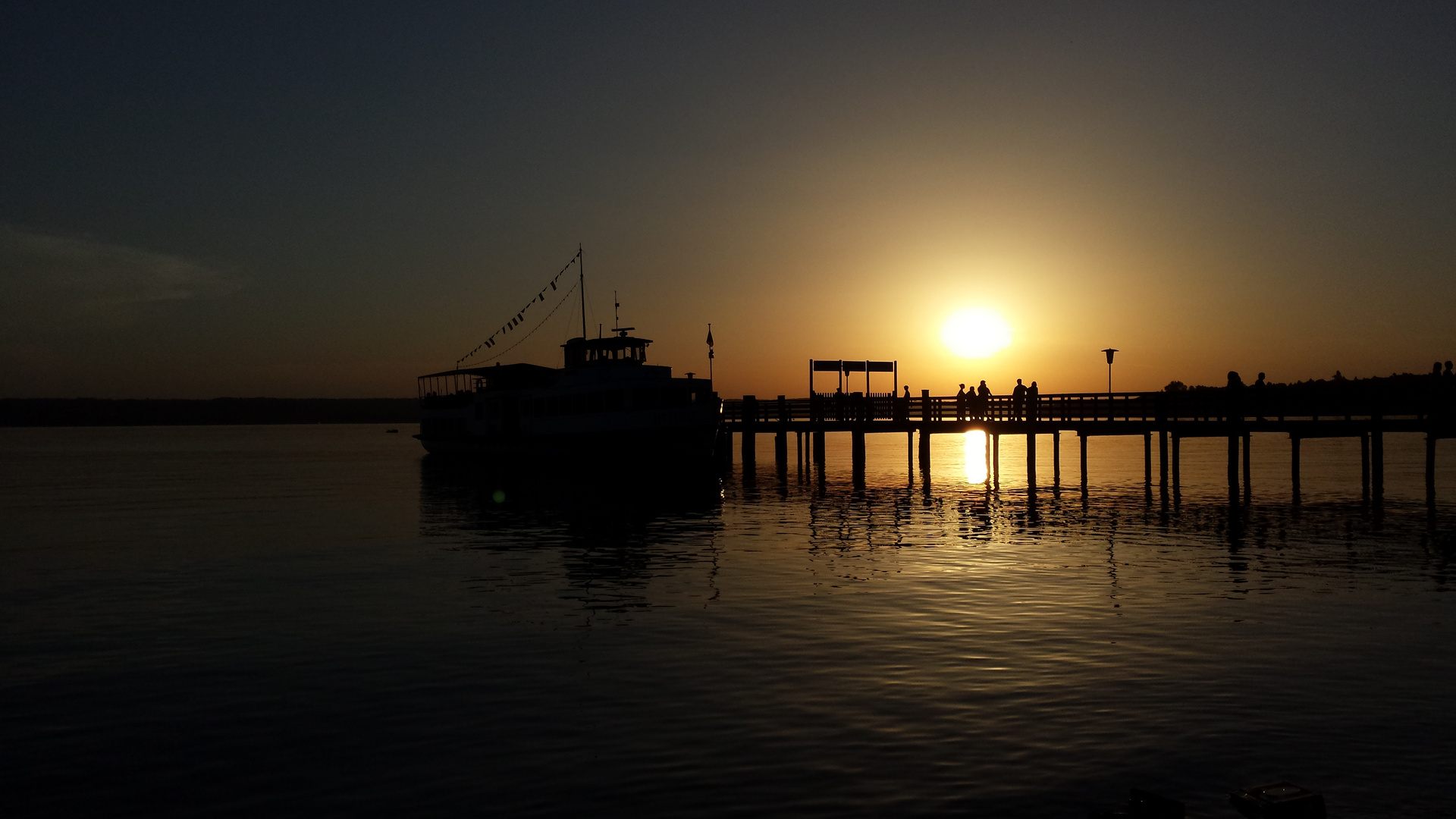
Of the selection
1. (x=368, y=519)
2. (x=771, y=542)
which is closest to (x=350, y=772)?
(x=771, y=542)

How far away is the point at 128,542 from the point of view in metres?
28.5

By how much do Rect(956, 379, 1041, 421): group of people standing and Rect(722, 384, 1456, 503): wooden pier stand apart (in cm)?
4

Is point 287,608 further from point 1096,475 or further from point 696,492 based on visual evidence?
point 1096,475

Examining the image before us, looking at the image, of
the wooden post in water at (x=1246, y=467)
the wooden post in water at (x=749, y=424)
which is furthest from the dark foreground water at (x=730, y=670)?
the wooden post in water at (x=749, y=424)

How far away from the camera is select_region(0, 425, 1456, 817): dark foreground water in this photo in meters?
8.98

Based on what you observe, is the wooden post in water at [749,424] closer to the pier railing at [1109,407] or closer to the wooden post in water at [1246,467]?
the pier railing at [1109,407]

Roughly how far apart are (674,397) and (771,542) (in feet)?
82.4

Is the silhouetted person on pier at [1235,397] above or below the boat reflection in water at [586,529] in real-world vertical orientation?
above

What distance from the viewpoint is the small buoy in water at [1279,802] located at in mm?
7613

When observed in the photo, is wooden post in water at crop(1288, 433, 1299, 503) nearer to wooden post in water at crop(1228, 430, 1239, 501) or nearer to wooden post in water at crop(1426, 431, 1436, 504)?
wooden post in water at crop(1228, 430, 1239, 501)

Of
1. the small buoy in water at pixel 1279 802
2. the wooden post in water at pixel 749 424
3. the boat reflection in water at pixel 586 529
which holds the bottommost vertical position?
the boat reflection in water at pixel 586 529

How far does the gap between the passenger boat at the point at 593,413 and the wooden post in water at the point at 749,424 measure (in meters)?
2.15

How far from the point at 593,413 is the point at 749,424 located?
27.8 ft

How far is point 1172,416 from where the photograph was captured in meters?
40.6
